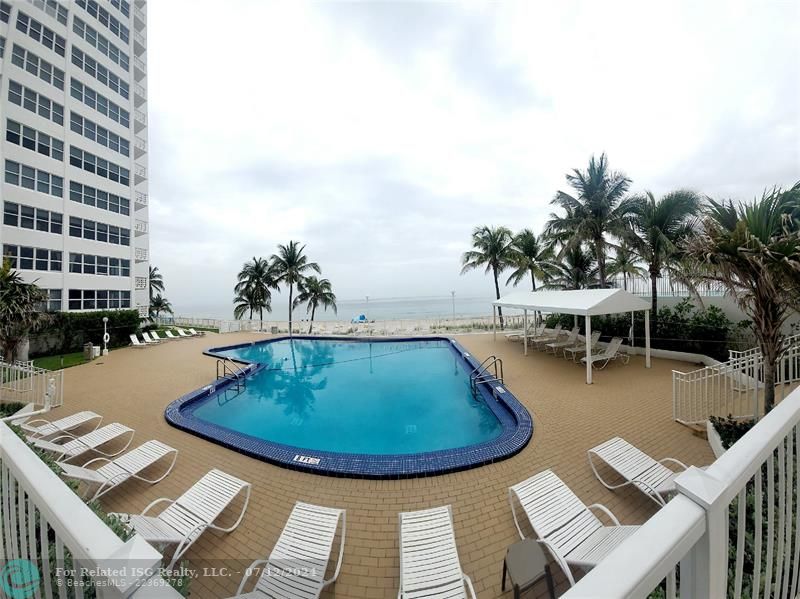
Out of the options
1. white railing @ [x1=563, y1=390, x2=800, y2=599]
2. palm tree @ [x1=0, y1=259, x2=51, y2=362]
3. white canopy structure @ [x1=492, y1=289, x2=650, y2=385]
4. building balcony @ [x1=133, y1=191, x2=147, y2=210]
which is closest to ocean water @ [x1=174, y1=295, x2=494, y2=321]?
building balcony @ [x1=133, y1=191, x2=147, y2=210]

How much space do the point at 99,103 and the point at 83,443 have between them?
25361 millimetres

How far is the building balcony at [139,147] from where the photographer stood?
22.9m

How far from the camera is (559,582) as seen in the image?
Result: 9.43 feet

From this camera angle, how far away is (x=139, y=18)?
22891 millimetres

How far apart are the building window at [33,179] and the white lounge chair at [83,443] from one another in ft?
60.2

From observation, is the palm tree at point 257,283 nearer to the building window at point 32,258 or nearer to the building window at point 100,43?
the building window at point 32,258

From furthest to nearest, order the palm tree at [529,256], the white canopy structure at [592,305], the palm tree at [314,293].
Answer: the palm tree at [314,293], the palm tree at [529,256], the white canopy structure at [592,305]

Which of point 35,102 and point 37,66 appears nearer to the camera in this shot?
point 35,102

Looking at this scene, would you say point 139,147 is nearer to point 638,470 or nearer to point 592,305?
point 592,305

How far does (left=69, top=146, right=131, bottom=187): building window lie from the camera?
18.2m

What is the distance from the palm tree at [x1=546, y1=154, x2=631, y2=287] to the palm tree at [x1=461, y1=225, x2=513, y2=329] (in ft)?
20.6

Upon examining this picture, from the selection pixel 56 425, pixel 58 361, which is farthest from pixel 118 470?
pixel 58 361

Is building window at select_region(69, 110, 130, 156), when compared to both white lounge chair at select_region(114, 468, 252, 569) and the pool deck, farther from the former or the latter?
white lounge chair at select_region(114, 468, 252, 569)

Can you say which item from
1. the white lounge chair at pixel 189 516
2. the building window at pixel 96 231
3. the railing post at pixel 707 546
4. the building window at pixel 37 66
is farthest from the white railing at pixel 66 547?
the building window at pixel 37 66
